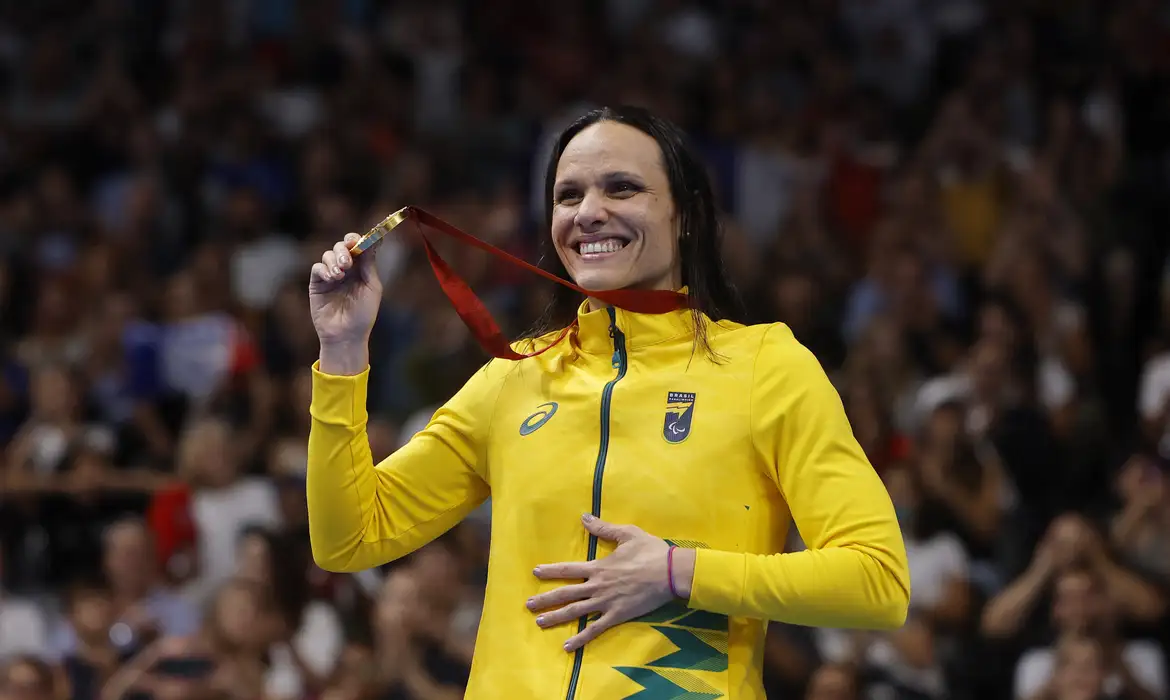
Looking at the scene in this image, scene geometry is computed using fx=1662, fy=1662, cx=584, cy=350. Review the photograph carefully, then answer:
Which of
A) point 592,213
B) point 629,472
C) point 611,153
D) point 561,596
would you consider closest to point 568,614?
point 561,596

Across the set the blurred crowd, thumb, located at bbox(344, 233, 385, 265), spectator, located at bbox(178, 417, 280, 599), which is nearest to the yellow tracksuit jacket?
thumb, located at bbox(344, 233, 385, 265)

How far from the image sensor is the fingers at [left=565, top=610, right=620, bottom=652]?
113 inches

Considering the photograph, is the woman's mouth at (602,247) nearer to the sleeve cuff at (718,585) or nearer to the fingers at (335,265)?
the fingers at (335,265)

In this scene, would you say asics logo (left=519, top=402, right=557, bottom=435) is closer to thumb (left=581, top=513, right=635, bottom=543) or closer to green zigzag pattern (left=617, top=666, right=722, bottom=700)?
thumb (left=581, top=513, right=635, bottom=543)

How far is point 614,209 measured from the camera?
315 cm

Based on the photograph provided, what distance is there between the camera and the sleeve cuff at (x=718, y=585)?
281cm

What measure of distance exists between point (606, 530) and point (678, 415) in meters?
0.26

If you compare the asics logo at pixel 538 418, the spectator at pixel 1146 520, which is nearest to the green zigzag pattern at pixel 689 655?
the asics logo at pixel 538 418

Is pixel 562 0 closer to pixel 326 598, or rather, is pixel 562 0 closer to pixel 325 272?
pixel 326 598

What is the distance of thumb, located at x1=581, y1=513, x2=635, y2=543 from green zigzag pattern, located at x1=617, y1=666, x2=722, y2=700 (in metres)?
0.23

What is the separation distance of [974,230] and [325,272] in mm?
6363

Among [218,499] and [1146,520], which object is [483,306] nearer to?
[1146,520]

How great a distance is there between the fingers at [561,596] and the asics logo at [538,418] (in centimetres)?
32

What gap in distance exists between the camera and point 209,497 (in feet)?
25.7
